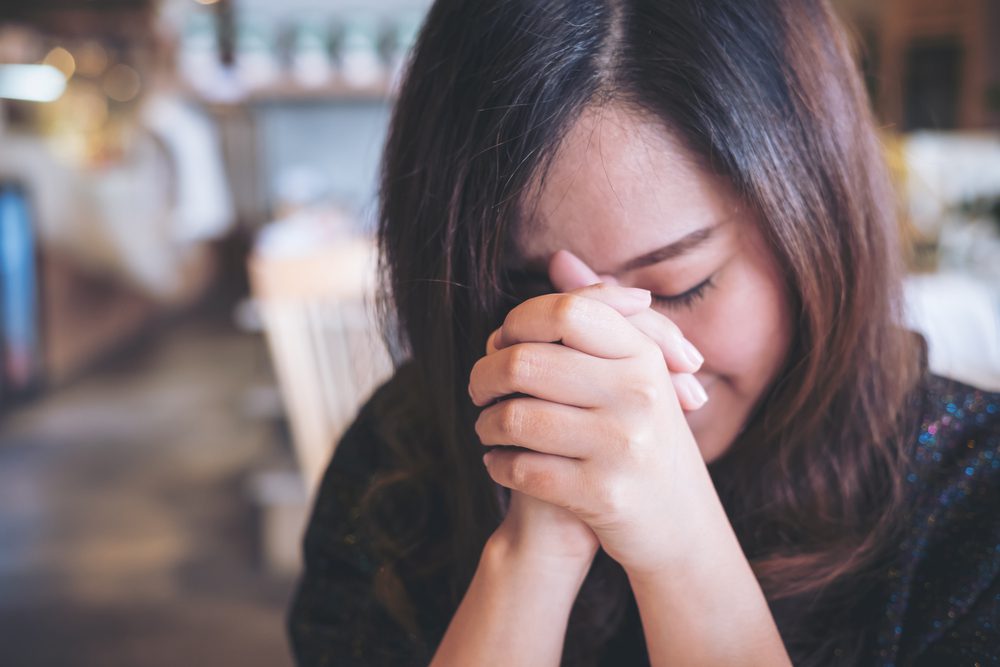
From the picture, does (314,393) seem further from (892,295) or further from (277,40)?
(277,40)

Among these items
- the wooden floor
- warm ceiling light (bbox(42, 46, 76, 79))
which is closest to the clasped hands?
the wooden floor

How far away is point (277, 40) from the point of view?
3078 millimetres

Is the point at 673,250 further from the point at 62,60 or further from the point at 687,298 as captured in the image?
the point at 62,60

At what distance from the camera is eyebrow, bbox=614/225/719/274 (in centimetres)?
55

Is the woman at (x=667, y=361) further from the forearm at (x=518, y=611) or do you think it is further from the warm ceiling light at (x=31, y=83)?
the warm ceiling light at (x=31, y=83)

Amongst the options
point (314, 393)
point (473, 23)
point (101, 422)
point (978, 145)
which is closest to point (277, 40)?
point (101, 422)

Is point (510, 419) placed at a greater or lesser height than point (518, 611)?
greater

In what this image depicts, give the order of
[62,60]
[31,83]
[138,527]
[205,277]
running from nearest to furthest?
1. [138,527]
2. [31,83]
3. [62,60]
4. [205,277]

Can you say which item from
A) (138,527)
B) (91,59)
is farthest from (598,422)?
(91,59)

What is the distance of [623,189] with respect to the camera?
54 cm

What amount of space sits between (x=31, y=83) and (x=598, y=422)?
591 cm

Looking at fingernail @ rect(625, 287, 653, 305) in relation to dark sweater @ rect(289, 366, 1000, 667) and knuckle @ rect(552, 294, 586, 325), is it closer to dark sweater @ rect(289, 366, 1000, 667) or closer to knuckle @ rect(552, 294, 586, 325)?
knuckle @ rect(552, 294, 586, 325)

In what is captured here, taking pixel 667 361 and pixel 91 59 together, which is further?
pixel 91 59

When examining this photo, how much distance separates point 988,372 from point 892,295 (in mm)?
762
